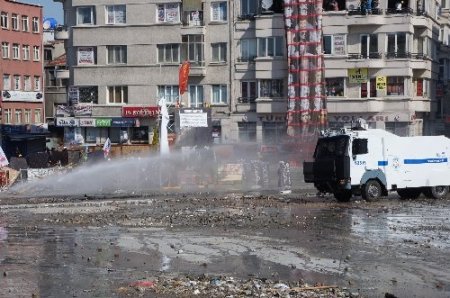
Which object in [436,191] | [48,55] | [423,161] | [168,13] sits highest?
[168,13]

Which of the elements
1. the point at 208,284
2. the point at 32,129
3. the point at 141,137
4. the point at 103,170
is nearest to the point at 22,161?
the point at 103,170

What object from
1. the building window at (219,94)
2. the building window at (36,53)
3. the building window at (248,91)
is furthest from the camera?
the building window at (36,53)

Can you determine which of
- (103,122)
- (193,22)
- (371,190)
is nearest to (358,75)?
(193,22)

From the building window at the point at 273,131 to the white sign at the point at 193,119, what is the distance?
10857 millimetres

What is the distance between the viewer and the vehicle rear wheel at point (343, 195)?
3095 cm

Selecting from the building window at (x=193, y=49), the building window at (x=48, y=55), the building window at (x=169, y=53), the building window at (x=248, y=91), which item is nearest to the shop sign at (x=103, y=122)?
the building window at (x=169, y=53)

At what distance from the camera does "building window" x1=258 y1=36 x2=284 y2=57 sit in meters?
62.9

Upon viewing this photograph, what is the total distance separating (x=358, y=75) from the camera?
61094 millimetres

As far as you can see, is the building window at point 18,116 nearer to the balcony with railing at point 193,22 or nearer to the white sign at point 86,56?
the white sign at point 86,56

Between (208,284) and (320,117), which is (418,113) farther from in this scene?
(208,284)

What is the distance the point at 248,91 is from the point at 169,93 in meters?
6.43

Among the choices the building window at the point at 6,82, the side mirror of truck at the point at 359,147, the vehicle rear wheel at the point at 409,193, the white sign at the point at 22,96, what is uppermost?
the building window at the point at 6,82

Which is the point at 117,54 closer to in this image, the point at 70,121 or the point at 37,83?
the point at 70,121

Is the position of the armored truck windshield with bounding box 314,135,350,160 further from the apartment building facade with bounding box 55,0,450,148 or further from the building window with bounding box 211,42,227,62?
the building window with bounding box 211,42,227,62
